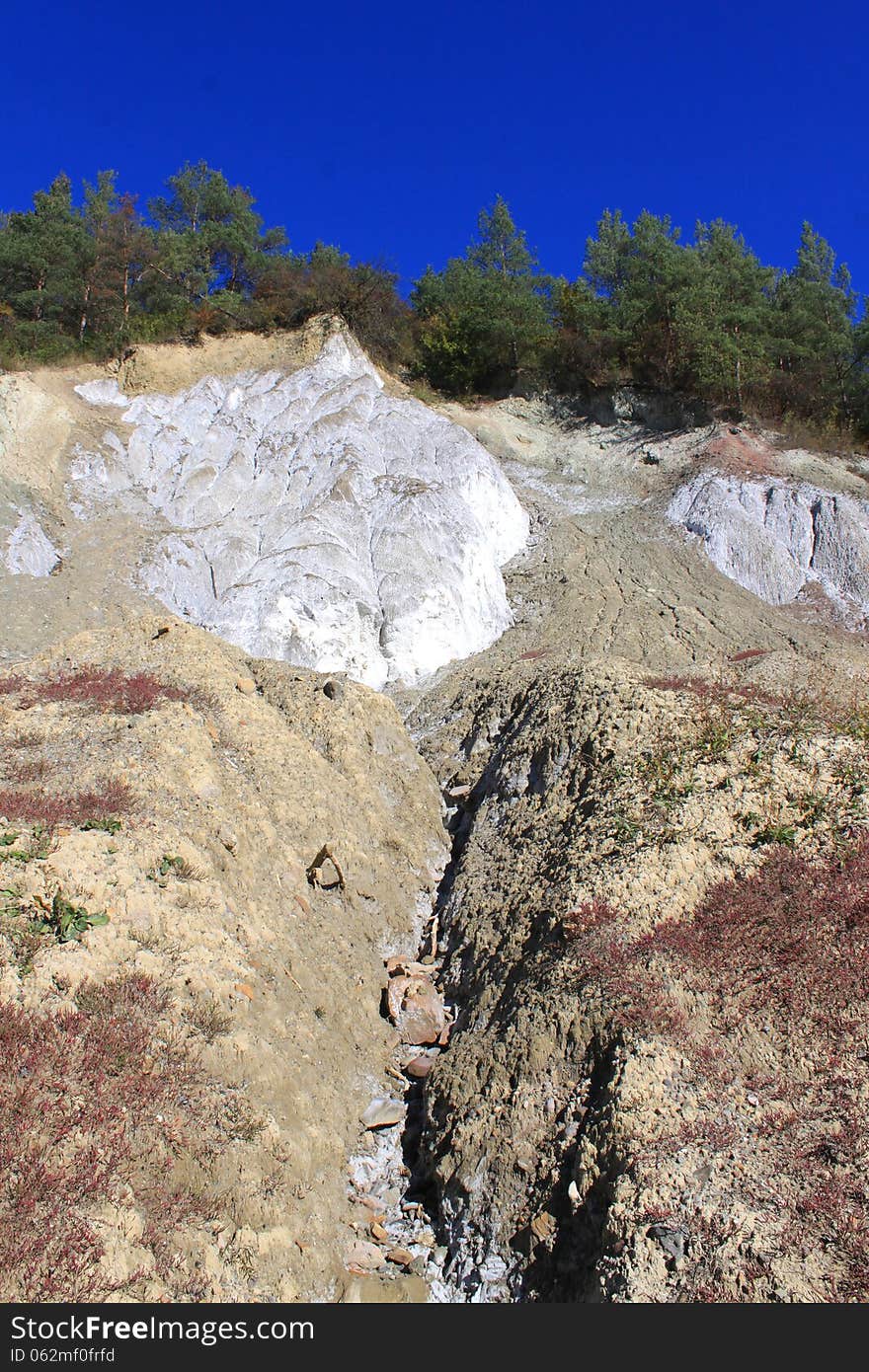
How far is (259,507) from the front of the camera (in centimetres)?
2602

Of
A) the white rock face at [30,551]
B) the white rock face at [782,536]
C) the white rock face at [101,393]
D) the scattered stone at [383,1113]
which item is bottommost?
the scattered stone at [383,1113]

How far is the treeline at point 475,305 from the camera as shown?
33812mm

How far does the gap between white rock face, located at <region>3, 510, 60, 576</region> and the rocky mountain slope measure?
14cm

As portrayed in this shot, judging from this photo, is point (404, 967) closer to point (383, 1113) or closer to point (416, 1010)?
Answer: point (416, 1010)

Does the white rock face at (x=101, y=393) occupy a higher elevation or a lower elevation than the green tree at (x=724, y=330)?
lower

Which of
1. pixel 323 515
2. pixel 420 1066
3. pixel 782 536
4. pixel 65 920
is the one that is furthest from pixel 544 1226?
pixel 782 536

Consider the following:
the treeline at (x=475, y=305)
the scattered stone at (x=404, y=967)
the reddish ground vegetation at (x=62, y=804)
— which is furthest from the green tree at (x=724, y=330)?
the reddish ground vegetation at (x=62, y=804)

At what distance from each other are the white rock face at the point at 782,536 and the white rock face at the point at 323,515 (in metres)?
6.41

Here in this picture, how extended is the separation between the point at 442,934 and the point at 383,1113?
3.11 meters

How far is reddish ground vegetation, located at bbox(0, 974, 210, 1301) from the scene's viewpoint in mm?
5336

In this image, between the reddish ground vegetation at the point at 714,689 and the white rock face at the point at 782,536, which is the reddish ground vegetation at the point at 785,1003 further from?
the white rock face at the point at 782,536

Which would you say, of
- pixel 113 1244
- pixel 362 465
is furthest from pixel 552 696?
pixel 362 465

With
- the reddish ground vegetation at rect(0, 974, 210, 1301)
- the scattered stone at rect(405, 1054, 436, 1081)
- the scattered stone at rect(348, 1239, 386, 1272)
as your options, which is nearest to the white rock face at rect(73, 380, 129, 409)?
the scattered stone at rect(405, 1054, 436, 1081)

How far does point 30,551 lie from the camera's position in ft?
73.4
